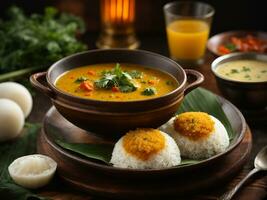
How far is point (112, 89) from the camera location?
285 cm

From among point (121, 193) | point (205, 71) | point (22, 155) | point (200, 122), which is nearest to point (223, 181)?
point (200, 122)

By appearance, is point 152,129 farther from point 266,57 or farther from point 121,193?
point 266,57

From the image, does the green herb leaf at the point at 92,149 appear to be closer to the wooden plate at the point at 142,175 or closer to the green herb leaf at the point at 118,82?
the wooden plate at the point at 142,175

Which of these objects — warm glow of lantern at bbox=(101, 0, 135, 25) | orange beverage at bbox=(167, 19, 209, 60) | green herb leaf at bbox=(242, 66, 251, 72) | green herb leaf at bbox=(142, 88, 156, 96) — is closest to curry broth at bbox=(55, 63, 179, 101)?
green herb leaf at bbox=(142, 88, 156, 96)

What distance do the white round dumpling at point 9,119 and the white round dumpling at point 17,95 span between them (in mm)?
117

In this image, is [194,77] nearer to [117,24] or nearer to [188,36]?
[188,36]

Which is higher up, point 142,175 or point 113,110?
point 113,110

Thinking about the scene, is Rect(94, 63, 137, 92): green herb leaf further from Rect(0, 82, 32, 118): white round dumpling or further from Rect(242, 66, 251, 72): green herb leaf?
Rect(242, 66, 251, 72): green herb leaf

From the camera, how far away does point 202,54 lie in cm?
412

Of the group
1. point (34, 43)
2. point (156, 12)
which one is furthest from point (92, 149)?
point (156, 12)

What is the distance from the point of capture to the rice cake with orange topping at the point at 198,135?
107 inches

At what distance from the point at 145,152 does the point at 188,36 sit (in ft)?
5.29

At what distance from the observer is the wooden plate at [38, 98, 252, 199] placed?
256cm

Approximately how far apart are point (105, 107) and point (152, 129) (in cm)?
23
